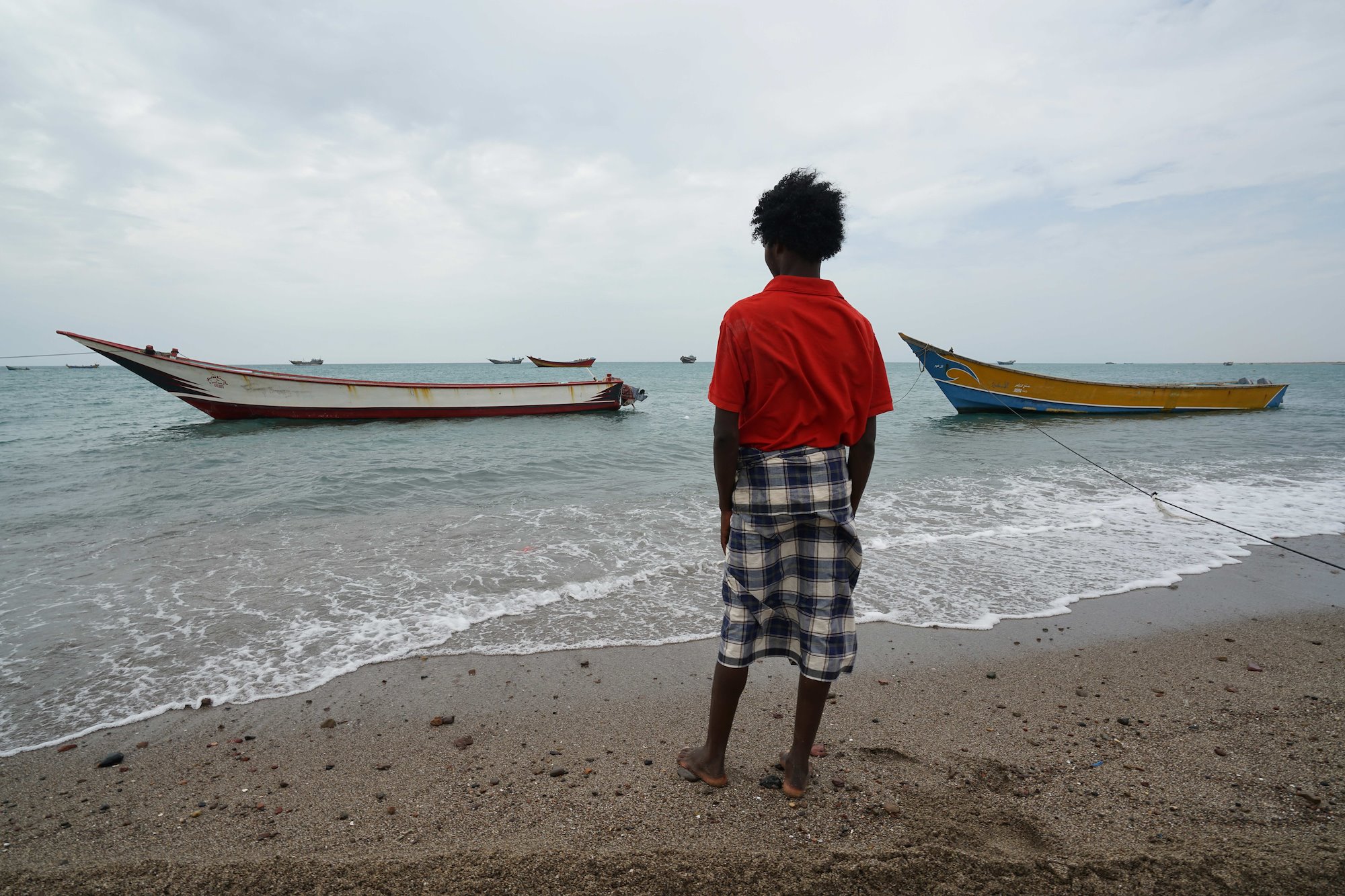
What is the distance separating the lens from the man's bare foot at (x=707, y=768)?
2287 mm

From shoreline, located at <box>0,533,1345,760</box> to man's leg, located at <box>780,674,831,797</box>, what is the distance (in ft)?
5.74

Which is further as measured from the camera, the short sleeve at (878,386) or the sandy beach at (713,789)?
the short sleeve at (878,386)

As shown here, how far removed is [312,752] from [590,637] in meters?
1.70

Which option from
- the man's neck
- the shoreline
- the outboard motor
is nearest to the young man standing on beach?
the man's neck

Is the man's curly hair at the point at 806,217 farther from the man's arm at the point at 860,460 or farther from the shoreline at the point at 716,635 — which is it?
the shoreline at the point at 716,635

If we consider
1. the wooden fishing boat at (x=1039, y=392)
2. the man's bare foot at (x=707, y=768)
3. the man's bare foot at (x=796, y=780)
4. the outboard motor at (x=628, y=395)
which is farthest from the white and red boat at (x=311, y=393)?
the man's bare foot at (x=796, y=780)

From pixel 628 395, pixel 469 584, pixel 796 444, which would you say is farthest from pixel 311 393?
pixel 796 444

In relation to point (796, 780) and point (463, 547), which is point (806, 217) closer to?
point (796, 780)

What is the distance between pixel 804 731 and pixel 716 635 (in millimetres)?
1880

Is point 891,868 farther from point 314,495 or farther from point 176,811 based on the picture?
point 314,495

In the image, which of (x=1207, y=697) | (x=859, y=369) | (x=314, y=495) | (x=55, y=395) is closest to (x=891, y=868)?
(x=859, y=369)

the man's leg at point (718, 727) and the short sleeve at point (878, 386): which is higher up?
the short sleeve at point (878, 386)

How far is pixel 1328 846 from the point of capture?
189 centimetres

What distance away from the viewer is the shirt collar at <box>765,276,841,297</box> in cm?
196
